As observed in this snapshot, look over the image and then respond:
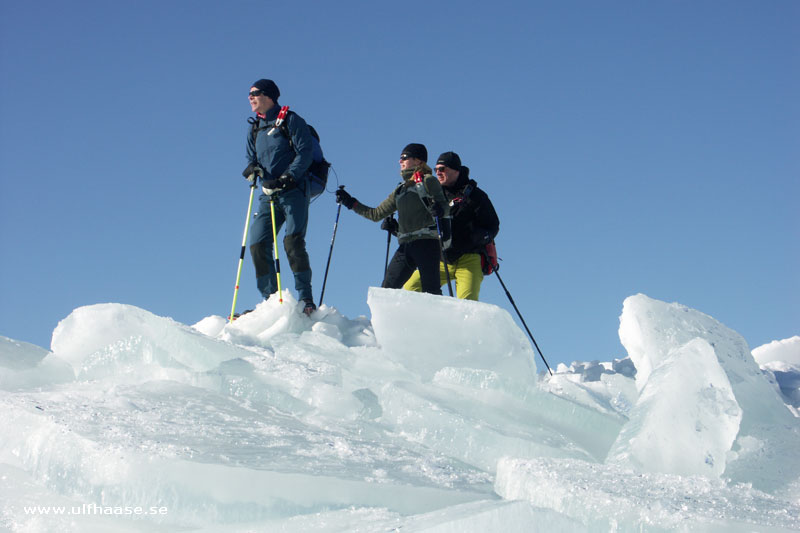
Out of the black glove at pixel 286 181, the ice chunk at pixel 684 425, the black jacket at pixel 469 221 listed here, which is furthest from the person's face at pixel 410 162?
Answer: the ice chunk at pixel 684 425

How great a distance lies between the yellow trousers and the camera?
694 cm

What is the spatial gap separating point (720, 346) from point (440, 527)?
2.90m

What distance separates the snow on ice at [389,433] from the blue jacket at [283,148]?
1.89 m

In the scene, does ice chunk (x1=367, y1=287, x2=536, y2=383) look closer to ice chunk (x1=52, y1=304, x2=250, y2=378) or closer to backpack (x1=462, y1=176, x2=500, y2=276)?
ice chunk (x1=52, y1=304, x2=250, y2=378)

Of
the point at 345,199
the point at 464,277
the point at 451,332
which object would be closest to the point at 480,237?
the point at 464,277

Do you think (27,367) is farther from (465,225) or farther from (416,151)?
(465,225)

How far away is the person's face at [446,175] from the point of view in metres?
7.14

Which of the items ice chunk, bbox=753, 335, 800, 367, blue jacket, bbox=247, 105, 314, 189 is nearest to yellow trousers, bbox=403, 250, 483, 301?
blue jacket, bbox=247, 105, 314, 189

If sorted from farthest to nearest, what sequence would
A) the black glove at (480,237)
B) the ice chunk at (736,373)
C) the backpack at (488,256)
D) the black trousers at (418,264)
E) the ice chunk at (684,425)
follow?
the backpack at (488,256), the black glove at (480,237), the black trousers at (418,264), the ice chunk at (736,373), the ice chunk at (684,425)

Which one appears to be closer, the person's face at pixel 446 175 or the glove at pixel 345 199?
the person's face at pixel 446 175

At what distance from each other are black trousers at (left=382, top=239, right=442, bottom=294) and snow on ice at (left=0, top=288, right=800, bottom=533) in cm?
130

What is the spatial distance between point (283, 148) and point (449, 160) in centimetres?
165

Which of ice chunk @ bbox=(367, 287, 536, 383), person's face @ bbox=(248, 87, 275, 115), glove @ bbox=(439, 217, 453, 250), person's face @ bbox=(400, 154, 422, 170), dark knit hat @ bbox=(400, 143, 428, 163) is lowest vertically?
ice chunk @ bbox=(367, 287, 536, 383)

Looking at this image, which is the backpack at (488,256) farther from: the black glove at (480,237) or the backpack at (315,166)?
the backpack at (315,166)
